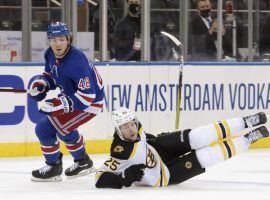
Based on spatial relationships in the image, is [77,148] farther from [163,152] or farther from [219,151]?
[219,151]

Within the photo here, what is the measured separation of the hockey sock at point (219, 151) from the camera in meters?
6.29

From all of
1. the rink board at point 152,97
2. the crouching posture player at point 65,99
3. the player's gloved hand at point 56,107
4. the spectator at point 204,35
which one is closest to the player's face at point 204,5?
the spectator at point 204,35

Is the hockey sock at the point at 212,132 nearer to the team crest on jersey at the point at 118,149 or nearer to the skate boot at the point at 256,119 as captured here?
the skate boot at the point at 256,119

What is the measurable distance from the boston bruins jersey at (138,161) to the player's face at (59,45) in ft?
2.47

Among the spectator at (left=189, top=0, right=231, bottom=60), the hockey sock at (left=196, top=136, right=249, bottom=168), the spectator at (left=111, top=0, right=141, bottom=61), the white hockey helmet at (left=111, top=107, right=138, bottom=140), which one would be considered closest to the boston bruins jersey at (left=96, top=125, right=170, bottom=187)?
the white hockey helmet at (left=111, top=107, right=138, bottom=140)

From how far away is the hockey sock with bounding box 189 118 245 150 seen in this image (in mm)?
6328

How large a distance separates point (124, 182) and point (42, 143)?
0.87m

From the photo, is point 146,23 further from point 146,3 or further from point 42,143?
point 42,143

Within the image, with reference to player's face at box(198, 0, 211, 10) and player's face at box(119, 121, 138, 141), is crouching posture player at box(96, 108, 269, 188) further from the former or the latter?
player's face at box(198, 0, 211, 10)

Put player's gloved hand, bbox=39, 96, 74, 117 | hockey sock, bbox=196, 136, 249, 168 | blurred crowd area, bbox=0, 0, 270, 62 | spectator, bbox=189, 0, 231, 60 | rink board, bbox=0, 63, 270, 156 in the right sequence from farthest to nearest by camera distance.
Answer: spectator, bbox=189, 0, 231, 60 → blurred crowd area, bbox=0, 0, 270, 62 → rink board, bbox=0, 63, 270, 156 → player's gloved hand, bbox=39, 96, 74, 117 → hockey sock, bbox=196, 136, 249, 168

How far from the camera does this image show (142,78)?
931 cm

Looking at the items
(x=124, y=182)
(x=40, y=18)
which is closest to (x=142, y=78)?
(x=40, y=18)

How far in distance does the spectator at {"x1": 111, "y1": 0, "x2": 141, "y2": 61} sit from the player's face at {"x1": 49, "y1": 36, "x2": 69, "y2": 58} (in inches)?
115

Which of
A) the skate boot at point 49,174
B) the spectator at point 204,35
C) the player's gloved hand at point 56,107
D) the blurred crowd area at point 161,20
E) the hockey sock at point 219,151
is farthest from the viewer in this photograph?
the spectator at point 204,35
